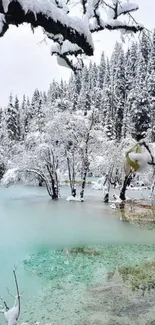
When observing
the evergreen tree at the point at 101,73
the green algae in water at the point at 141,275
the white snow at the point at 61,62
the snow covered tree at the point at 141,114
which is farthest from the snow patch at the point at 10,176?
the evergreen tree at the point at 101,73

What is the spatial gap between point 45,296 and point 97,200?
14.0 metres

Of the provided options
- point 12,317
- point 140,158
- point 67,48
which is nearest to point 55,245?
point 12,317

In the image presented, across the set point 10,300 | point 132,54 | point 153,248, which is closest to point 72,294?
point 10,300

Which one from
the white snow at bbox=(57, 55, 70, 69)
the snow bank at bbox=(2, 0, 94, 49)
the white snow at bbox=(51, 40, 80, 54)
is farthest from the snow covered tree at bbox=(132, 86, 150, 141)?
the snow bank at bbox=(2, 0, 94, 49)

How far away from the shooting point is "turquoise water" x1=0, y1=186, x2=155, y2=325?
23.6ft

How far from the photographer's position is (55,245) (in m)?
11.2

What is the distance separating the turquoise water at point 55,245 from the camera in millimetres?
7195

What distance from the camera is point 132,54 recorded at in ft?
193

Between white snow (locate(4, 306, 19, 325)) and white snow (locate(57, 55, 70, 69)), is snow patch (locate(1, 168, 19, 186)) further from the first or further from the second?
white snow (locate(57, 55, 70, 69))

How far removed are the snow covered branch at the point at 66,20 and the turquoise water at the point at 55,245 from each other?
534 centimetres

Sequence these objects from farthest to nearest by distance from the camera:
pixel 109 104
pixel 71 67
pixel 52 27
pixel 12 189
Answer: pixel 109 104
pixel 12 189
pixel 71 67
pixel 52 27

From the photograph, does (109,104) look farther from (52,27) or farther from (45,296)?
(52,27)

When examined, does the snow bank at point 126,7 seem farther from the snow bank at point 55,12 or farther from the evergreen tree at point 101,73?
the evergreen tree at point 101,73

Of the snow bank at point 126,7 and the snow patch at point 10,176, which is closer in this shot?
the snow bank at point 126,7
